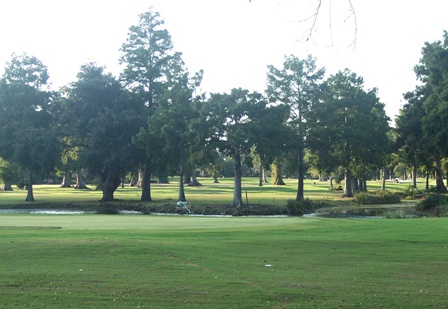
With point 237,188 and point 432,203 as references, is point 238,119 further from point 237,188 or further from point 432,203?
point 432,203

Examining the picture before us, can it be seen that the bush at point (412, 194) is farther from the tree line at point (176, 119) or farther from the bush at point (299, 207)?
the bush at point (299, 207)

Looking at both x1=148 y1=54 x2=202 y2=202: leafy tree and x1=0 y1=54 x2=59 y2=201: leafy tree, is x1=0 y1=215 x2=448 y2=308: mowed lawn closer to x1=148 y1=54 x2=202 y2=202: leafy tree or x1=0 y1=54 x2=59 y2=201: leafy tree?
x1=148 y1=54 x2=202 y2=202: leafy tree

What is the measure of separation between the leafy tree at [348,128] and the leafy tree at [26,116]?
1130 inches

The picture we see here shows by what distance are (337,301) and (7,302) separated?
20.0ft

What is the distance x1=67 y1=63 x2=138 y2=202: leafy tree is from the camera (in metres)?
58.5

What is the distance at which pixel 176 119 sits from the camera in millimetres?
54656

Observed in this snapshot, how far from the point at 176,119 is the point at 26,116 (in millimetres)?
20118

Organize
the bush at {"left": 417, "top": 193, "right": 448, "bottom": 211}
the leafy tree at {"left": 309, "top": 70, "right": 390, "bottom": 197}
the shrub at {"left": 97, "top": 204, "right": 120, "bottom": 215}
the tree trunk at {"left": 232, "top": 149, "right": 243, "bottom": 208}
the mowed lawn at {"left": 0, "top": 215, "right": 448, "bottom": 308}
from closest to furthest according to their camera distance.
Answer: the mowed lawn at {"left": 0, "top": 215, "right": 448, "bottom": 308}, the bush at {"left": 417, "top": 193, "right": 448, "bottom": 211}, the tree trunk at {"left": 232, "top": 149, "right": 243, "bottom": 208}, the shrub at {"left": 97, "top": 204, "right": 120, "bottom": 215}, the leafy tree at {"left": 309, "top": 70, "right": 390, "bottom": 197}

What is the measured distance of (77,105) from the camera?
61.3m

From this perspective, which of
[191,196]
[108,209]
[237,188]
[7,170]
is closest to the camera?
[237,188]

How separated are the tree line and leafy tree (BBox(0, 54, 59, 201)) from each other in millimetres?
117

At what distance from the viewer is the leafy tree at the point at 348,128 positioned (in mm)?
60000

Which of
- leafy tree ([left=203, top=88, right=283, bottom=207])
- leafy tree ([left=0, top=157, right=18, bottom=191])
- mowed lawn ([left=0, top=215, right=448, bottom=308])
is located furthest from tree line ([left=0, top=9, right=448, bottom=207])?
mowed lawn ([left=0, top=215, right=448, bottom=308])

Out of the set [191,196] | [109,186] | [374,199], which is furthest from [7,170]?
[374,199]
